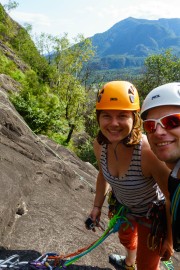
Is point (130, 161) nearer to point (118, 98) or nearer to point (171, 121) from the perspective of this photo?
point (118, 98)

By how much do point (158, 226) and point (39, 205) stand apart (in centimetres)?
280

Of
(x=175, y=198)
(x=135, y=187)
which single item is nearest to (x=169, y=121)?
(x=175, y=198)

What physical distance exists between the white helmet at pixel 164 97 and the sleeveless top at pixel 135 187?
28.0 inches

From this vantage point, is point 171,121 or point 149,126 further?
point 149,126

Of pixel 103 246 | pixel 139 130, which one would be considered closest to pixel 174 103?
pixel 139 130

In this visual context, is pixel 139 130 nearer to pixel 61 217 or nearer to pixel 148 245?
pixel 148 245

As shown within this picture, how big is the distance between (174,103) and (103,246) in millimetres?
3289

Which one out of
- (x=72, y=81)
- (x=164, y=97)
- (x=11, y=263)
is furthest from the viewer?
(x=72, y=81)

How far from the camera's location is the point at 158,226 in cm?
330

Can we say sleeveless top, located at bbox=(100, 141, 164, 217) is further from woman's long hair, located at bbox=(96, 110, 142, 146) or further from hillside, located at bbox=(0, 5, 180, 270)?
A: hillside, located at bbox=(0, 5, 180, 270)

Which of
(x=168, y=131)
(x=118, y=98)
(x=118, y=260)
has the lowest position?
(x=118, y=260)

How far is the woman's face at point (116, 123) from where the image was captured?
328 cm

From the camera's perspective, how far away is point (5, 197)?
467 cm

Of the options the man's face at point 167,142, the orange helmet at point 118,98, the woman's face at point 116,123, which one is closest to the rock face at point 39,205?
the woman's face at point 116,123
